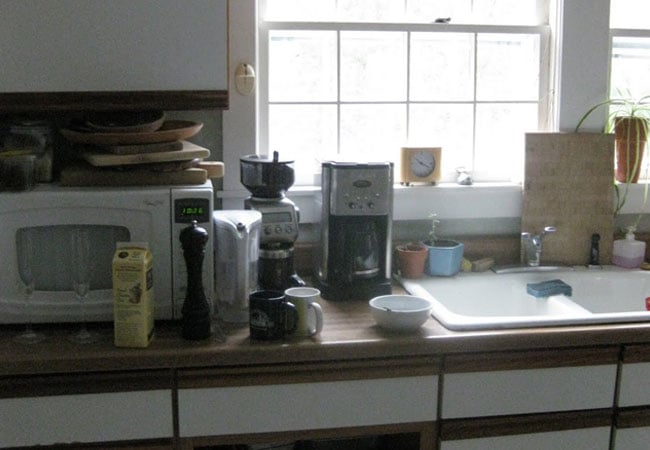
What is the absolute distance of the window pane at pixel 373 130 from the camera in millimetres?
2658

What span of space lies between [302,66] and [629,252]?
121 centimetres

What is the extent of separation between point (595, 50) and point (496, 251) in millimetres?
718

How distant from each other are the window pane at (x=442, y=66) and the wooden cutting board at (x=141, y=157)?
0.85 meters

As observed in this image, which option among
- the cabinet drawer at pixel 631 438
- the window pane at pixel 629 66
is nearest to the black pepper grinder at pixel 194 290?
the cabinet drawer at pixel 631 438

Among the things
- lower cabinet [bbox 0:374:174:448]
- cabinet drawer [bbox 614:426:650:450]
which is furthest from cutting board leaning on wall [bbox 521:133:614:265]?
lower cabinet [bbox 0:374:174:448]

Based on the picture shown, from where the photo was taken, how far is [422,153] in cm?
263

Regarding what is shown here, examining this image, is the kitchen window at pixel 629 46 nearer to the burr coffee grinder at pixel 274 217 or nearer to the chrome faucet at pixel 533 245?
the chrome faucet at pixel 533 245

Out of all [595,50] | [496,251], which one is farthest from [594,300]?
[595,50]

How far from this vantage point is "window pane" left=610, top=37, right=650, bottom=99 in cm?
281

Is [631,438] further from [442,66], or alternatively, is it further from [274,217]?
[442,66]

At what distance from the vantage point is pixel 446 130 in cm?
273

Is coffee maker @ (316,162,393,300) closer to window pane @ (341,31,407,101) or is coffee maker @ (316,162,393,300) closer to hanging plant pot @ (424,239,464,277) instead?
hanging plant pot @ (424,239,464,277)

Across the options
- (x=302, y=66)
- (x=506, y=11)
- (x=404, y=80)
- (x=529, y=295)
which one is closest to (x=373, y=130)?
(x=404, y=80)

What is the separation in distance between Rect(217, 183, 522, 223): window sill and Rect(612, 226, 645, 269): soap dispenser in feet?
1.13
